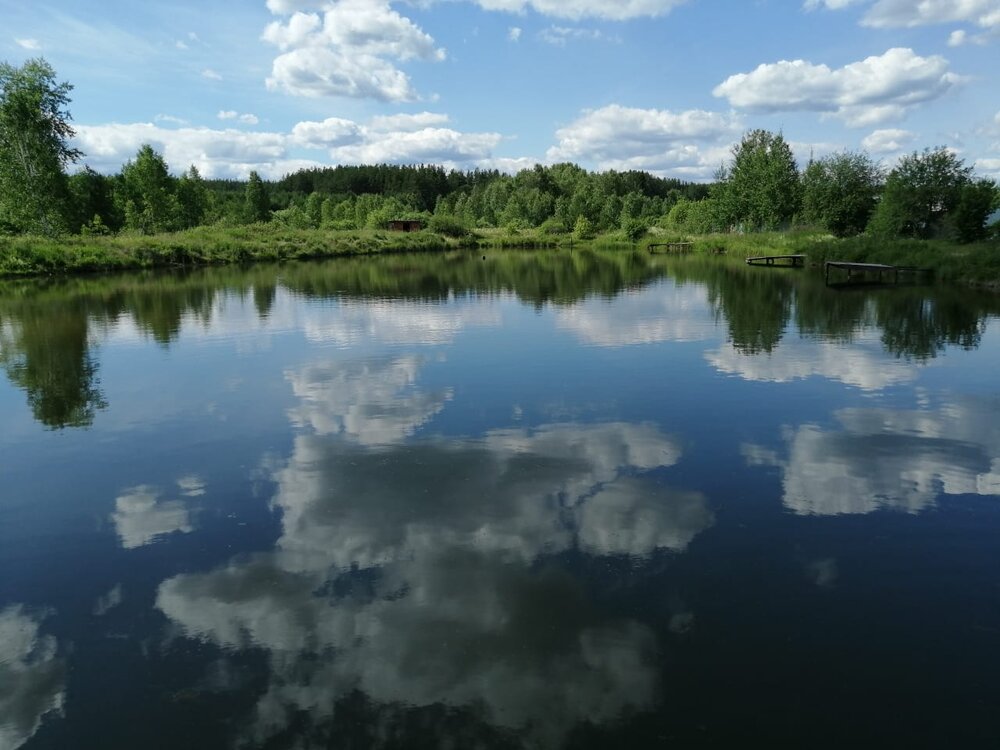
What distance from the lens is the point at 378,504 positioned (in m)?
10.5

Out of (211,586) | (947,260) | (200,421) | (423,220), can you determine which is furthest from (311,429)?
(423,220)

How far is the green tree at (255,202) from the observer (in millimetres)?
114188

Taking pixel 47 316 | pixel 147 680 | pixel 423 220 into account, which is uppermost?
pixel 423 220

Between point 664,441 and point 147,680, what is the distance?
969 cm

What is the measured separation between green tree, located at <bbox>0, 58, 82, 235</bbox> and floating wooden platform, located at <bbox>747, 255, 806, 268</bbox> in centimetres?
6730

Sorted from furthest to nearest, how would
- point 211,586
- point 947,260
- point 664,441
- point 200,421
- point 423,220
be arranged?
point 423,220 → point 947,260 → point 200,421 → point 664,441 → point 211,586

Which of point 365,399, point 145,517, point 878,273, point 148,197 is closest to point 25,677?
point 145,517

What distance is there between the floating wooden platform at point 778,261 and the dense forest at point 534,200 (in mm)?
6731

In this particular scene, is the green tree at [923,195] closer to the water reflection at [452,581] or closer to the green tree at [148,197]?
the water reflection at [452,581]

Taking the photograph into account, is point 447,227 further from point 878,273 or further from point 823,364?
point 823,364

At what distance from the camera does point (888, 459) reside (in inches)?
475

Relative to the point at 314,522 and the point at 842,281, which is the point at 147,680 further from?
the point at 842,281

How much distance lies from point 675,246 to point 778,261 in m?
33.7

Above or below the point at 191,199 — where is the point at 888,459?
below
